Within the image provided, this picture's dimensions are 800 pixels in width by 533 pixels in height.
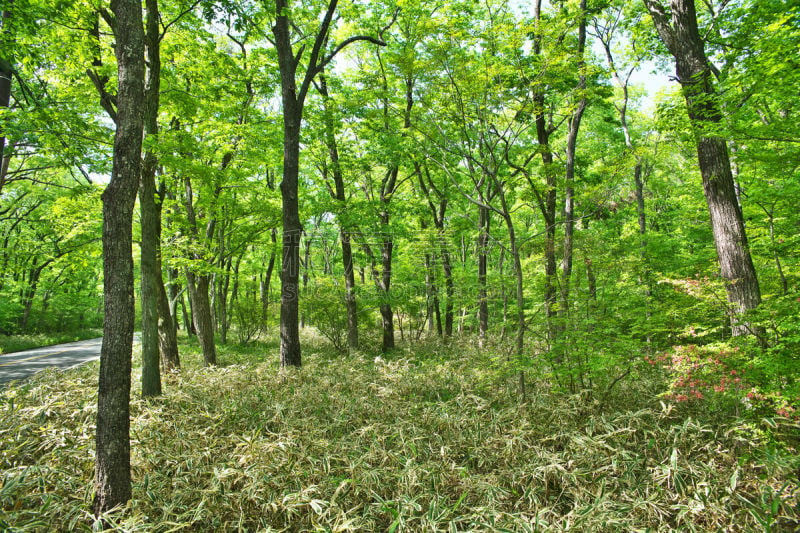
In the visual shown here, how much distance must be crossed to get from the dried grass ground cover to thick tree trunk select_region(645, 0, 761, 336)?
1891 millimetres

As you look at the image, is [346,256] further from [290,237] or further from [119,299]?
[119,299]

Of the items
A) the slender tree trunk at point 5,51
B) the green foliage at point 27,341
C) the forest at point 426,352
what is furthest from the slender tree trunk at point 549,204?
the green foliage at point 27,341

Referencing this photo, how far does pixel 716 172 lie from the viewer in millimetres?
5449

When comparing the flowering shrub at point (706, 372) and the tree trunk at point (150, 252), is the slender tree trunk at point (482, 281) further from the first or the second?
the tree trunk at point (150, 252)

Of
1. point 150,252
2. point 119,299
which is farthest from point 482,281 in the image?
point 119,299

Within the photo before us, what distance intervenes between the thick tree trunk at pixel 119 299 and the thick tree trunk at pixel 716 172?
6578mm

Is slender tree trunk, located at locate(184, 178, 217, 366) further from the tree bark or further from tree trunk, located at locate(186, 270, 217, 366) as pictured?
the tree bark

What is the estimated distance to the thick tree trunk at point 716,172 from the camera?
5.15 m

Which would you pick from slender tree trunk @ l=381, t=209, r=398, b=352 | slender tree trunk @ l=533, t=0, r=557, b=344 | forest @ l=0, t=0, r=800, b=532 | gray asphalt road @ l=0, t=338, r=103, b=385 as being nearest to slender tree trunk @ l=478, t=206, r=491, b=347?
forest @ l=0, t=0, r=800, b=532

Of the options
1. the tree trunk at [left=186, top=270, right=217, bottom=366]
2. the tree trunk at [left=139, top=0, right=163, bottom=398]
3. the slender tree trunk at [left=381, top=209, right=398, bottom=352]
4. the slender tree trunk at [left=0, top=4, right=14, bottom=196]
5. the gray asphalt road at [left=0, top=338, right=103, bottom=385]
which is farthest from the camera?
the slender tree trunk at [left=381, top=209, right=398, bottom=352]

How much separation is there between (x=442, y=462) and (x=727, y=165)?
19.4ft

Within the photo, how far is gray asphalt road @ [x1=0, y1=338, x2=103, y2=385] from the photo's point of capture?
998cm

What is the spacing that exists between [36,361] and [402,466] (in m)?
14.9

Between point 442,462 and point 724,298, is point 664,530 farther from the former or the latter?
point 724,298
